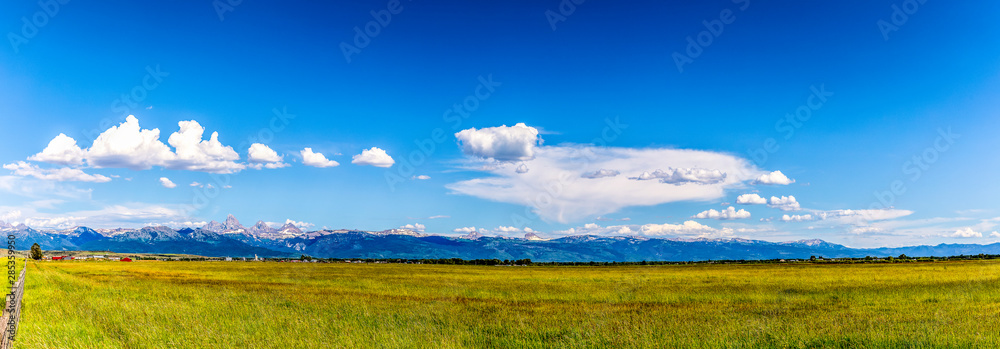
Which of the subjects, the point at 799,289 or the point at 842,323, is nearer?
the point at 842,323

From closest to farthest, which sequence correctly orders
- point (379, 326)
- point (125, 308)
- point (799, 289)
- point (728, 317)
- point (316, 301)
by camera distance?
1. point (379, 326)
2. point (728, 317)
3. point (125, 308)
4. point (316, 301)
5. point (799, 289)

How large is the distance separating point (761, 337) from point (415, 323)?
431 inches

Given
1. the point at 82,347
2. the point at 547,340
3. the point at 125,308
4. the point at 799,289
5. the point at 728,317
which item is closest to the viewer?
the point at 82,347

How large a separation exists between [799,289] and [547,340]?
30001 millimetres

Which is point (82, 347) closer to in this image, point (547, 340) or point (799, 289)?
point (547, 340)

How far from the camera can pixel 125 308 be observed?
21.4 meters

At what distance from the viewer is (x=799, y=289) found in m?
36.3

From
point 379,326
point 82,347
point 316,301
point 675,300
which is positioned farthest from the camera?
point 675,300

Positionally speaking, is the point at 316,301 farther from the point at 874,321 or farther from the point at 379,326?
the point at 874,321

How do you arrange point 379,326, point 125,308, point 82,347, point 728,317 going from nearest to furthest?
point 82,347, point 379,326, point 728,317, point 125,308

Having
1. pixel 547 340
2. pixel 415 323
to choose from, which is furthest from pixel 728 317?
pixel 415 323

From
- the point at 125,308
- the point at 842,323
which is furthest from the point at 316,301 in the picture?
the point at 842,323

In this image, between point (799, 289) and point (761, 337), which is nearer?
point (761, 337)

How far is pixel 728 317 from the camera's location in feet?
63.4
